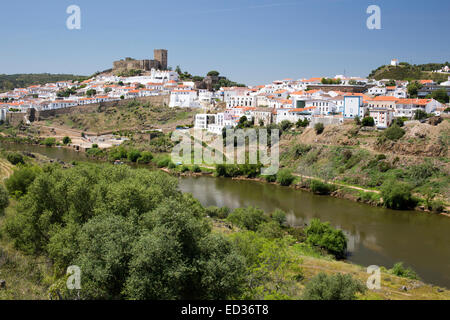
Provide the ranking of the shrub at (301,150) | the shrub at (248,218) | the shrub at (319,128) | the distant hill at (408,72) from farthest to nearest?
1. the distant hill at (408,72)
2. the shrub at (319,128)
3. the shrub at (301,150)
4. the shrub at (248,218)

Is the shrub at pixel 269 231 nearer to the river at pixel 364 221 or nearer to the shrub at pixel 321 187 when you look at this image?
the river at pixel 364 221

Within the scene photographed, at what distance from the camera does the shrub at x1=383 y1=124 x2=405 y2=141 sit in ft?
69.7

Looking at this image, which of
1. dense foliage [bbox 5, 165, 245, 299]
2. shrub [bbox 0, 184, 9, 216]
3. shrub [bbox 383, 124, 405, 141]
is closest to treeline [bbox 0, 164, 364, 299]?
dense foliage [bbox 5, 165, 245, 299]

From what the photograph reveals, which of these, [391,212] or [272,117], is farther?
[272,117]


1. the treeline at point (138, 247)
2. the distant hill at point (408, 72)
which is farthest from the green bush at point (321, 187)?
the distant hill at point (408, 72)

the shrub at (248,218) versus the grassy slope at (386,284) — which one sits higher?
the shrub at (248,218)

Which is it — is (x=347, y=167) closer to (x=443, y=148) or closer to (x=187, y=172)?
(x=443, y=148)

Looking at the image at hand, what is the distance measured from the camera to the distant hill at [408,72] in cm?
3725

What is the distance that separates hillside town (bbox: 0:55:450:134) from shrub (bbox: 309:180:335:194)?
267 inches

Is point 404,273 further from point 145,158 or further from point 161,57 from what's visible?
point 161,57

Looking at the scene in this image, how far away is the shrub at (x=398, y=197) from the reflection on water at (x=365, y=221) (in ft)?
1.50

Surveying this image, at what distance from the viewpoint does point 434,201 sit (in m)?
16.4

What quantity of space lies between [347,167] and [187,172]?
10.4m
